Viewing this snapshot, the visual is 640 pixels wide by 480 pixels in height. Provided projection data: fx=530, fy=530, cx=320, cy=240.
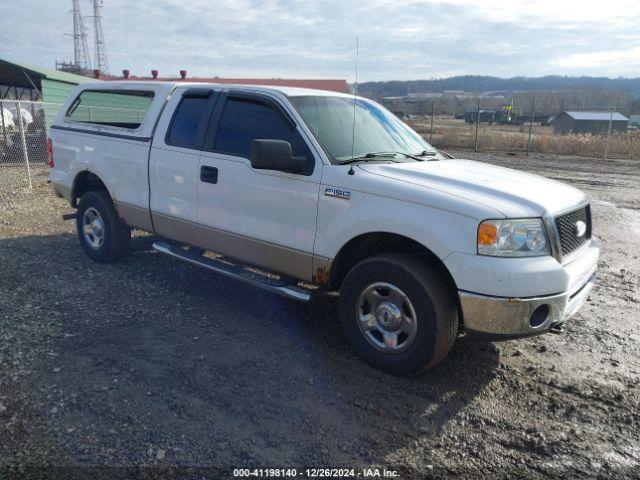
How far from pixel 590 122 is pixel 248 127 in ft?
122

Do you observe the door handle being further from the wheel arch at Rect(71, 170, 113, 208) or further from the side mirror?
the wheel arch at Rect(71, 170, 113, 208)

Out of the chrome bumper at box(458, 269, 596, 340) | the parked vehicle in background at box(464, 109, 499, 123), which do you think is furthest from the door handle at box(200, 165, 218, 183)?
the parked vehicle in background at box(464, 109, 499, 123)

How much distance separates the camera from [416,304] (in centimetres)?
363

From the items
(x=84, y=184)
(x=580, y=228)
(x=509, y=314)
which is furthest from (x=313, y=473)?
(x=84, y=184)

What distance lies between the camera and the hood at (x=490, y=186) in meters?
3.52

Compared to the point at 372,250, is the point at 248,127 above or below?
above

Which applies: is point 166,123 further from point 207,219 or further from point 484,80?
point 484,80

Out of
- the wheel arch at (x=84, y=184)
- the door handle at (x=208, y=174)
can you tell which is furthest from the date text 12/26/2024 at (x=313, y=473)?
the wheel arch at (x=84, y=184)

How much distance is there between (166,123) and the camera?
209 inches

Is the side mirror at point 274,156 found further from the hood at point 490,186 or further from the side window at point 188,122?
the side window at point 188,122

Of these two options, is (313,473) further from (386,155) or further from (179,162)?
(179,162)

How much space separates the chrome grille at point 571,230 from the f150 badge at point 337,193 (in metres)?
1.47

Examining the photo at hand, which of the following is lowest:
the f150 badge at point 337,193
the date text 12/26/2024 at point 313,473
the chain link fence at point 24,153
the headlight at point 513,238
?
the date text 12/26/2024 at point 313,473

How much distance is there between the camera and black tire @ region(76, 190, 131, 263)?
6.03 m
